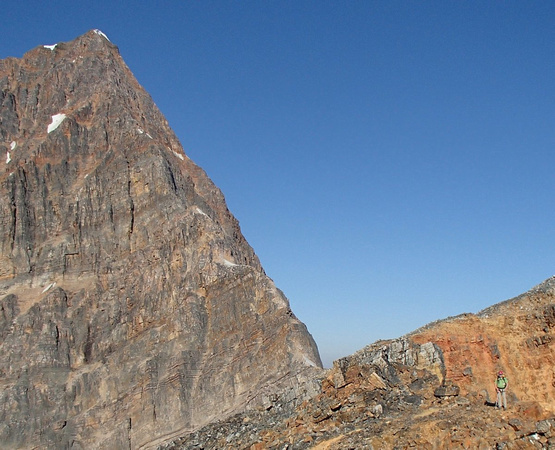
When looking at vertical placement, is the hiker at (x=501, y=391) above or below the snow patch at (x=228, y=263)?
below

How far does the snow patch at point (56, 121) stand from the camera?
86125 mm

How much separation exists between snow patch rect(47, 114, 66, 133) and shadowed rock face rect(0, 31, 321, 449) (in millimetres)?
244

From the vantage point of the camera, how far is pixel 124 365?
67.2m

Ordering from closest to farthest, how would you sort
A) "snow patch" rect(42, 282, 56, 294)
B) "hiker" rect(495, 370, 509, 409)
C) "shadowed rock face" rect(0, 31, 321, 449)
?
1. "hiker" rect(495, 370, 509, 409)
2. "shadowed rock face" rect(0, 31, 321, 449)
3. "snow patch" rect(42, 282, 56, 294)

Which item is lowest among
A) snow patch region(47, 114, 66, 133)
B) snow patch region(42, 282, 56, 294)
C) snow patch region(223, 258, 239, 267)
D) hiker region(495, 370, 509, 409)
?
hiker region(495, 370, 509, 409)

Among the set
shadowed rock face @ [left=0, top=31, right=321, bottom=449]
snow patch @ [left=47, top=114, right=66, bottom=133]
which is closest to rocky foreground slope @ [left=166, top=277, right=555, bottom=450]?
shadowed rock face @ [left=0, top=31, right=321, bottom=449]

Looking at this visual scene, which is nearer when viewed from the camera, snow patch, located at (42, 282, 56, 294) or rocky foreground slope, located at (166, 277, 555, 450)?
rocky foreground slope, located at (166, 277, 555, 450)

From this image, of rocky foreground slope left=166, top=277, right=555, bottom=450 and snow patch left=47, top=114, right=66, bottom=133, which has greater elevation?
snow patch left=47, top=114, right=66, bottom=133

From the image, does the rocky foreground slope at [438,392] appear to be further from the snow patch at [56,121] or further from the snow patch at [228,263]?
the snow patch at [56,121]

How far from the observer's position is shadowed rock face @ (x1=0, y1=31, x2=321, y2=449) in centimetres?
6262

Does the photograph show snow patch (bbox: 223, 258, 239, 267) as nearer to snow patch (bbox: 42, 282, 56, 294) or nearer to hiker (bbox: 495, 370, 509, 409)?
snow patch (bbox: 42, 282, 56, 294)

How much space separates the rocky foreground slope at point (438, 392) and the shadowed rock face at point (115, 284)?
921 inches

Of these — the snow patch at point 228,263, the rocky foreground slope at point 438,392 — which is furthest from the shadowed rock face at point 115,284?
the rocky foreground slope at point 438,392

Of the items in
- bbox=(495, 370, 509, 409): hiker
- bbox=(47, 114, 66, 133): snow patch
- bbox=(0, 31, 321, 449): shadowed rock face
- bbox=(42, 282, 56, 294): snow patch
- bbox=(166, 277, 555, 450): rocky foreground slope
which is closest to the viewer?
bbox=(166, 277, 555, 450): rocky foreground slope
